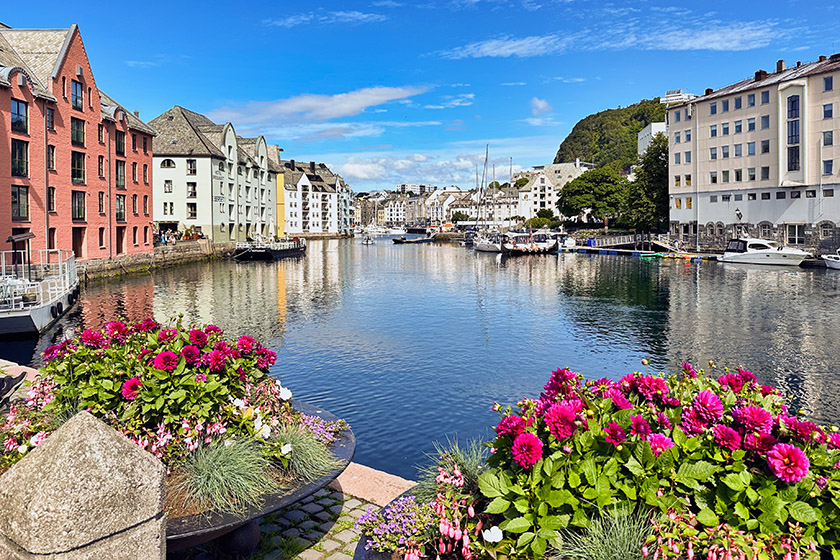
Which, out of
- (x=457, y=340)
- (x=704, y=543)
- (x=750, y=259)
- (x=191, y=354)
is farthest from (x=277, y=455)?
(x=750, y=259)

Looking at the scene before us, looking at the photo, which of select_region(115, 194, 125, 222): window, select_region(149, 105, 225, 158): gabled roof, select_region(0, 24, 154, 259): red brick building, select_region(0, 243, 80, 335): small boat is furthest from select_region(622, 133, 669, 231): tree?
select_region(0, 243, 80, 335): small boat

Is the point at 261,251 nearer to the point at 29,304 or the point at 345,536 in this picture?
the point at 29,304

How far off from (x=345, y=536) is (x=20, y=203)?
151 feet

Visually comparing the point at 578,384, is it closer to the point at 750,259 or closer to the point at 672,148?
the point at 750,259

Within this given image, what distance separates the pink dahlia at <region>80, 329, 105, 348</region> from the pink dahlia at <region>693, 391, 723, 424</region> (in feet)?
21.0

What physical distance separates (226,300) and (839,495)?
3925 cm

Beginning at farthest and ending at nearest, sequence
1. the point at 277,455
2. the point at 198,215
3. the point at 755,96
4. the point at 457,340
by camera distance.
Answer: the point at 198,215 < the point at 755,96 < the point at 457,340 < the point at 277,455

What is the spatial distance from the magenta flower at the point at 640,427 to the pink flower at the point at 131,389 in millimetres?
4699

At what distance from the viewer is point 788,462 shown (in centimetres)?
459

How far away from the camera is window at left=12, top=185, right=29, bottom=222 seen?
43781 mm

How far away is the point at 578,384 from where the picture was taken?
6074mm

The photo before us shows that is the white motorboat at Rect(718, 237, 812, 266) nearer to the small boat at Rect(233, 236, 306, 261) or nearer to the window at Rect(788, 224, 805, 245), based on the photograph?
the window at Rect(788, 224, 805, 245)

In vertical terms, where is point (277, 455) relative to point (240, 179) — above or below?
below

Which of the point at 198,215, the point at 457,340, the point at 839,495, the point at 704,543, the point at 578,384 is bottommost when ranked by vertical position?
the point at 457,340
